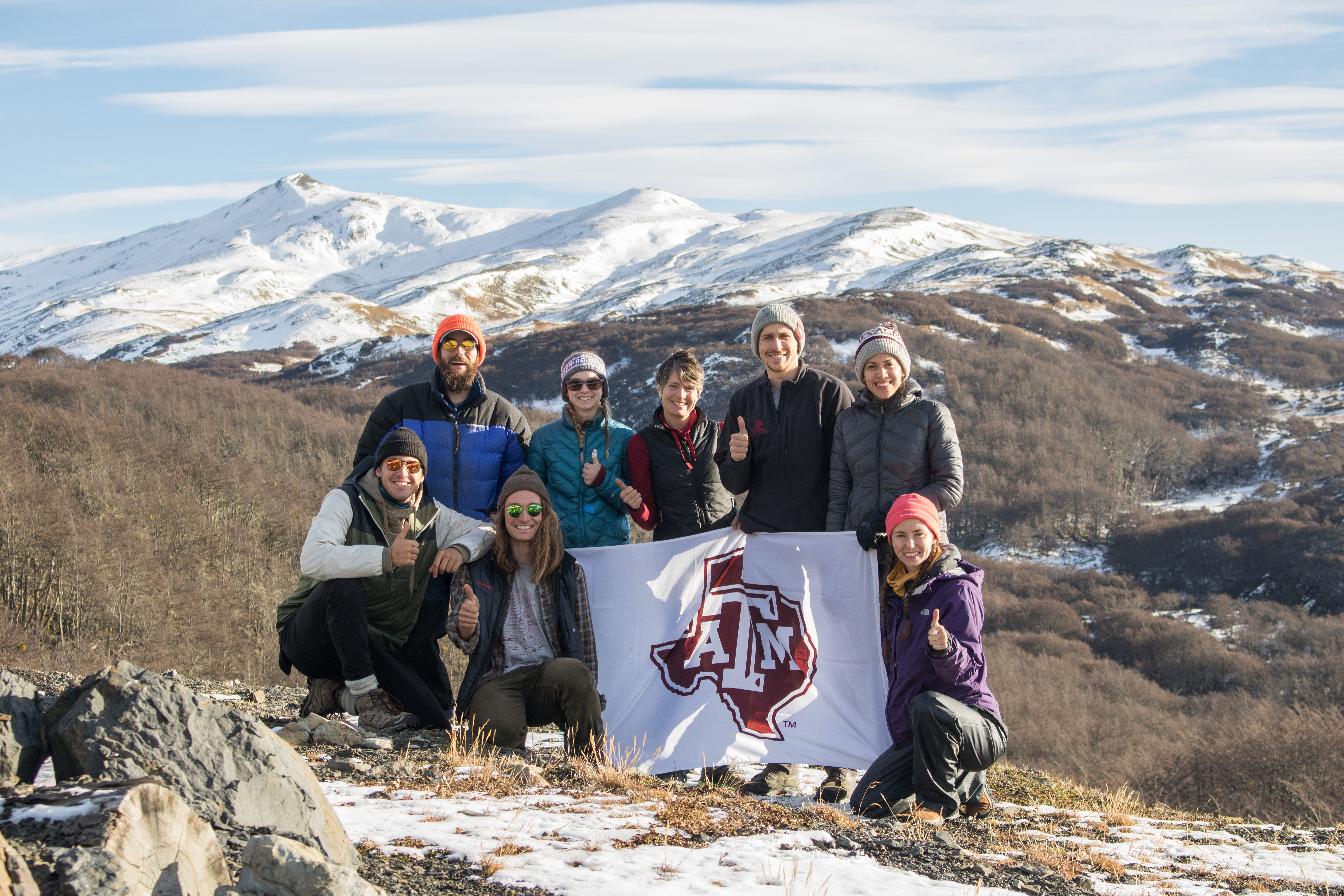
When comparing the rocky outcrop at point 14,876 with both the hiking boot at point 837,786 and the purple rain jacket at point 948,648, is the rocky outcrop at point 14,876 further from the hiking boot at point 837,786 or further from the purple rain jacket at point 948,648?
the purple rain jacket at point 948,648

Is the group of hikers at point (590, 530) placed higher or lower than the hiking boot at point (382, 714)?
higher

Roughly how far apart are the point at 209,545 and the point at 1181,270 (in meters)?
152

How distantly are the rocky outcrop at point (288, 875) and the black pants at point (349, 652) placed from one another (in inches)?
127

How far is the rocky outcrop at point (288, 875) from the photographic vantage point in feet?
10.0

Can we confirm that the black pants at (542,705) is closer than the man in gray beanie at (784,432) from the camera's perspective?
Yes

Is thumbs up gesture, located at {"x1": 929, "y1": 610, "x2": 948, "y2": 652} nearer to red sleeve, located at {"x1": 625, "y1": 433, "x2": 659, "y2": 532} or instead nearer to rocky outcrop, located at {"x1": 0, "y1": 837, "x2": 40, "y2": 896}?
red sleeve, located at {"x1": 625, "y1": 433, "x2": 659, "y2": 532}

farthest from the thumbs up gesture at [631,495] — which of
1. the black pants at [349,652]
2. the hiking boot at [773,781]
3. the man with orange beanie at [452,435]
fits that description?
the hiking boot at [773,781]

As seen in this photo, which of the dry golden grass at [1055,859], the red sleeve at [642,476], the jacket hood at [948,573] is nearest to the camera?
the dry golden grass at [1055,859]

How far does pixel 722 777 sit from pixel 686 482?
82.0 inches

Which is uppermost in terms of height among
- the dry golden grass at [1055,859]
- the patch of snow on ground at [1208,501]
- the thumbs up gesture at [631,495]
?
the thumbs up gesture at [631,495]

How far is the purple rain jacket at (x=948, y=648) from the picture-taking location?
17.5 feet

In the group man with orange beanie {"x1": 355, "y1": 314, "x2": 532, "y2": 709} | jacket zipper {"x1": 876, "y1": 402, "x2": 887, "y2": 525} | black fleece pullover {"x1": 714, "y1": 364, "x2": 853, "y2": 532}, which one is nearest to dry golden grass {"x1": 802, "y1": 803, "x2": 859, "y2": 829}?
jacket zipper {"x1": 876, "y1": 402, "x2": 887, "y2": 525}

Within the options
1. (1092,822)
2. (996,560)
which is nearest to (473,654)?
(1092,822)

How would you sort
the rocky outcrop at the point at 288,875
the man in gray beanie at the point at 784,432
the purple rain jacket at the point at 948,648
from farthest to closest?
the man in gray beanie at the point at 784,432 < the purple rain jacket at the point at 948,648 < the rocky outcrop at the point at 288,875
